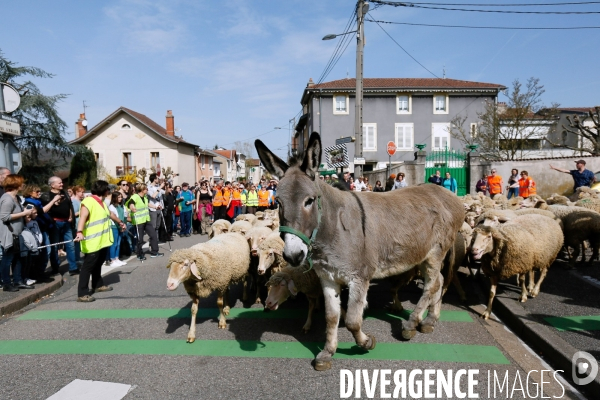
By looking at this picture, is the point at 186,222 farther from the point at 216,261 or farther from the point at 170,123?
the point at 170,123

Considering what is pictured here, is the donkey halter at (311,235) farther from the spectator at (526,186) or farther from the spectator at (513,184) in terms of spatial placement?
the spectator at (513,184)

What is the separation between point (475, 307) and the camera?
226 inches

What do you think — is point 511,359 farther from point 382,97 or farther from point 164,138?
point 164,138

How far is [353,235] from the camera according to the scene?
3865 mm

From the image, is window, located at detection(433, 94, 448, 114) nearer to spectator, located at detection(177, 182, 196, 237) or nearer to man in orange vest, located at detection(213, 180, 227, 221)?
man in orange vest, located at detection(213, 180, 227, 221)

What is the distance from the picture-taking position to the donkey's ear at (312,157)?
354cm

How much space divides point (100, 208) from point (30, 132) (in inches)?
933

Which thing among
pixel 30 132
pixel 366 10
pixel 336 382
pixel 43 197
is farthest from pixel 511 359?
pixel 30 132

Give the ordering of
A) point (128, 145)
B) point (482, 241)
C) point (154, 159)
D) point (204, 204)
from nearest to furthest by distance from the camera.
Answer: point (482, 241) < point (204, 204) < point (128, 145) < point (154, 159)

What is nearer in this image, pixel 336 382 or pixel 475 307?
pixel 336 382

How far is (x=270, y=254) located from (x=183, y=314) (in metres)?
1.75

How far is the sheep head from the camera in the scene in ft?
16.7

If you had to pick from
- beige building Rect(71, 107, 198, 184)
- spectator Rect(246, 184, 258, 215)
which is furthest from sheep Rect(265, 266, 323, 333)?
beige building Rect(71, 107, 198, 184)

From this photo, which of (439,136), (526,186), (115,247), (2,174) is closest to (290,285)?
(2,174)
